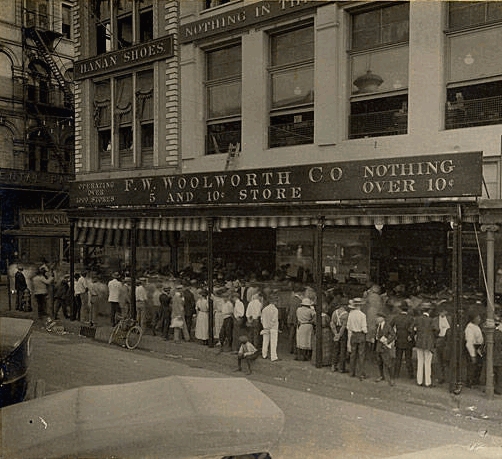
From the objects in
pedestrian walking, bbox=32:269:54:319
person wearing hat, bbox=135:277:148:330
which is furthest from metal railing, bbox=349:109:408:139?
pedestrian walking, bbox=32:269:54:319

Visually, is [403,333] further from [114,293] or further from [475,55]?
[114,293]

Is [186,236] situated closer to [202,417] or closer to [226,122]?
[226,122]

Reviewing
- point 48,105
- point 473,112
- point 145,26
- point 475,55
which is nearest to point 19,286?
point 48,105

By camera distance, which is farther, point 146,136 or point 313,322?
point 146,136

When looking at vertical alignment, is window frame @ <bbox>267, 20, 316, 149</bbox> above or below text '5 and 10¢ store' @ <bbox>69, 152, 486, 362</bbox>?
above

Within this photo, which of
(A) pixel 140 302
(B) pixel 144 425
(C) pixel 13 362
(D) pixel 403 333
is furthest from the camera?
(A) pixel 140 302

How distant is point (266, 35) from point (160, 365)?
950 cm

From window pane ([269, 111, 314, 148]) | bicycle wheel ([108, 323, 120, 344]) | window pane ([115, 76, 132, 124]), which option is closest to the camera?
bicycle wheel ([108, 323, 120, 344])

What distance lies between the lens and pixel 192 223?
13812 millimetres

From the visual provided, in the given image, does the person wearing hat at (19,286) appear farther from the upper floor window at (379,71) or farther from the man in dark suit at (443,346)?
the man in dark suit at (443,346)

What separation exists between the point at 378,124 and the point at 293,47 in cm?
346

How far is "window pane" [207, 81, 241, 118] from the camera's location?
Result: 16.2 metres

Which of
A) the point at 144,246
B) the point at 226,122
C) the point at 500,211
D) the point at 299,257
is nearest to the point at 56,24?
the point at 226,122

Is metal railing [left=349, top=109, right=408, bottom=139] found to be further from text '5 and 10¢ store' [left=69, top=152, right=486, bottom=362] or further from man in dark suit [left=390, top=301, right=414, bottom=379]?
man in dark suit [left=390, top=301, right=414, bottom=379]
